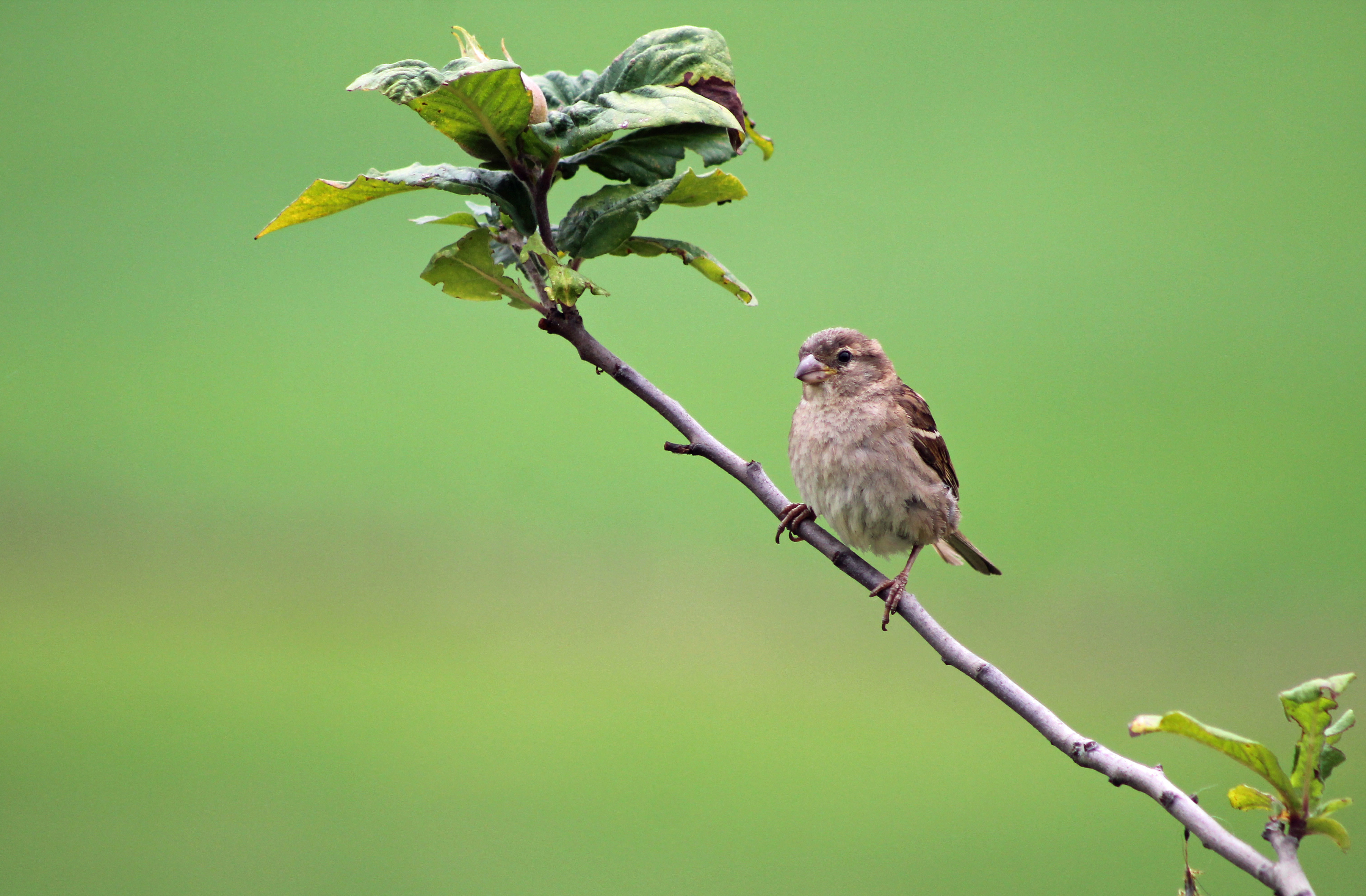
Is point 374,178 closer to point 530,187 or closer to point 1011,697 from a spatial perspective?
point 530,187

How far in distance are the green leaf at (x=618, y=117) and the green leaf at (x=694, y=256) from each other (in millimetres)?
170

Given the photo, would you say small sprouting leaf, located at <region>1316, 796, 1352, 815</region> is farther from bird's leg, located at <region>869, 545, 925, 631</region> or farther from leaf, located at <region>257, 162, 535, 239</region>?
leaf, located at <region>257, 162, 535, 239</region>

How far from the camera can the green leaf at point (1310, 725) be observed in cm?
106

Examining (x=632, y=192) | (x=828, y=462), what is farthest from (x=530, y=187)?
(x=828, y=462)

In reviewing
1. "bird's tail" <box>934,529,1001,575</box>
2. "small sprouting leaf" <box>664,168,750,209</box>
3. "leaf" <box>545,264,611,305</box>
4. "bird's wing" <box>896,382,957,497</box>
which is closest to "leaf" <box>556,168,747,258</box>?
"small sprouting leaf" <box>664,168,750,209</box>

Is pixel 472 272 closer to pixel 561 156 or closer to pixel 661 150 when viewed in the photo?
pixel 561 156

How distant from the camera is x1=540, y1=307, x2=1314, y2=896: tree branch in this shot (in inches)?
39.8

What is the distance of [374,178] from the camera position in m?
1.34

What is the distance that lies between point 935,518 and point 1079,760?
1.31m

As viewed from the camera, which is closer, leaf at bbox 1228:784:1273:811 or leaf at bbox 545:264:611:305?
leaf at bbox 1228:784:1273:811

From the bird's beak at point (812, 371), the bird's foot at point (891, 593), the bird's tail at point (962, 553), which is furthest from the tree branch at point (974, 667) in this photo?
the bird's tail at point (962, 553)

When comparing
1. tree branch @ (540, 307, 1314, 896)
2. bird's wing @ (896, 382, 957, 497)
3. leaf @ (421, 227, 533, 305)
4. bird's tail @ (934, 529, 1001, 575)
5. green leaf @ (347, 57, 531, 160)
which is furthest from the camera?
bird's tail @ (934, 529, 1001, 575)

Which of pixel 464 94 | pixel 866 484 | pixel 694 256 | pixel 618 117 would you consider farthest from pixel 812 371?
pixel 464 94

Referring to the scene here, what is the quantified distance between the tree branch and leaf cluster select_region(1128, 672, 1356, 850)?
32 millimetres
